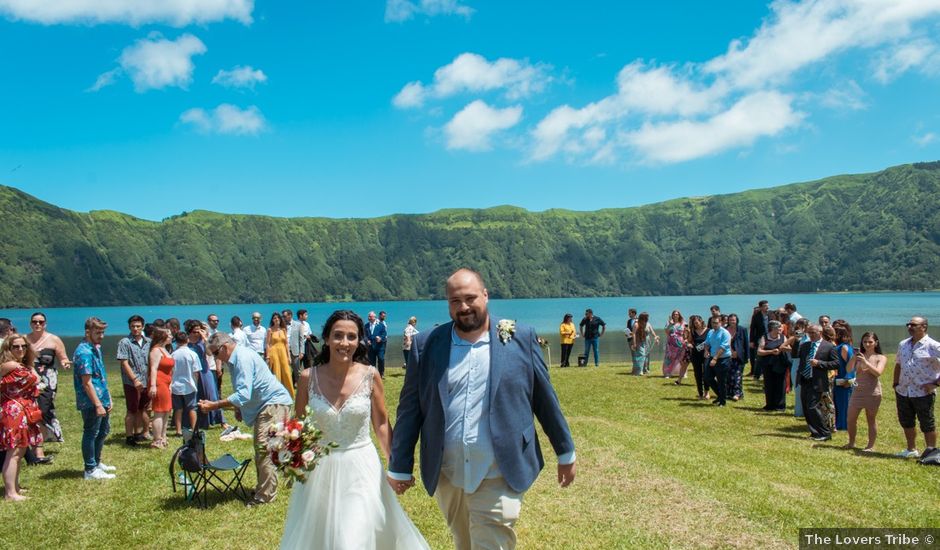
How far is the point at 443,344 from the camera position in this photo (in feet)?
14.2

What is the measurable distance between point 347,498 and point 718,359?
44.6 ft

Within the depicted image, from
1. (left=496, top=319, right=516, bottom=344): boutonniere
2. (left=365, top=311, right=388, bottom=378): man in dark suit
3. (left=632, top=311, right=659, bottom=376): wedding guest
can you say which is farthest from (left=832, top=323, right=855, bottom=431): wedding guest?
(left=365, top=311, right=388, bottom=378): man in dark suit

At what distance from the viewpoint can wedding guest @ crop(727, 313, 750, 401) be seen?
17.1 m

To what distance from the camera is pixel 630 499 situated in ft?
26.6

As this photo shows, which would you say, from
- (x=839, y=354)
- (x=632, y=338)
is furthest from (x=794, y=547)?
(x=632, y=338)

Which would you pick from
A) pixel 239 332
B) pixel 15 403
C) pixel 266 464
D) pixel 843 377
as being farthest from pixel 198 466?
pixel 843 377

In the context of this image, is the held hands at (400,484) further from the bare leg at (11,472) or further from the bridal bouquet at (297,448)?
the bare leg at (11,472)

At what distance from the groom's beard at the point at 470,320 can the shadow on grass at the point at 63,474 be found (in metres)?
8.62

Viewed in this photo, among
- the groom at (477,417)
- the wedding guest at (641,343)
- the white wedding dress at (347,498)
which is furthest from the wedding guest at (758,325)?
the groom at (477,417)

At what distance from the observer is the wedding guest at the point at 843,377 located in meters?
12.6

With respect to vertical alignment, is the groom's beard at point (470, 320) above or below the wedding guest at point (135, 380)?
above

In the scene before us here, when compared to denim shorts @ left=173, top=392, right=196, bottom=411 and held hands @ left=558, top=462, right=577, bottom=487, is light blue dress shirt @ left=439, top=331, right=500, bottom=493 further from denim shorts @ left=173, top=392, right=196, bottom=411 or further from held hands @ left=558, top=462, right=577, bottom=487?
denim shorts @ left=173, top=392, right=196, bottom=411

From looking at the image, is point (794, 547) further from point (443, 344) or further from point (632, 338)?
point (632, 338)

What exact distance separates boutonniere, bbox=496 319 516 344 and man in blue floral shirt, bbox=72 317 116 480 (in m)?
7.67
